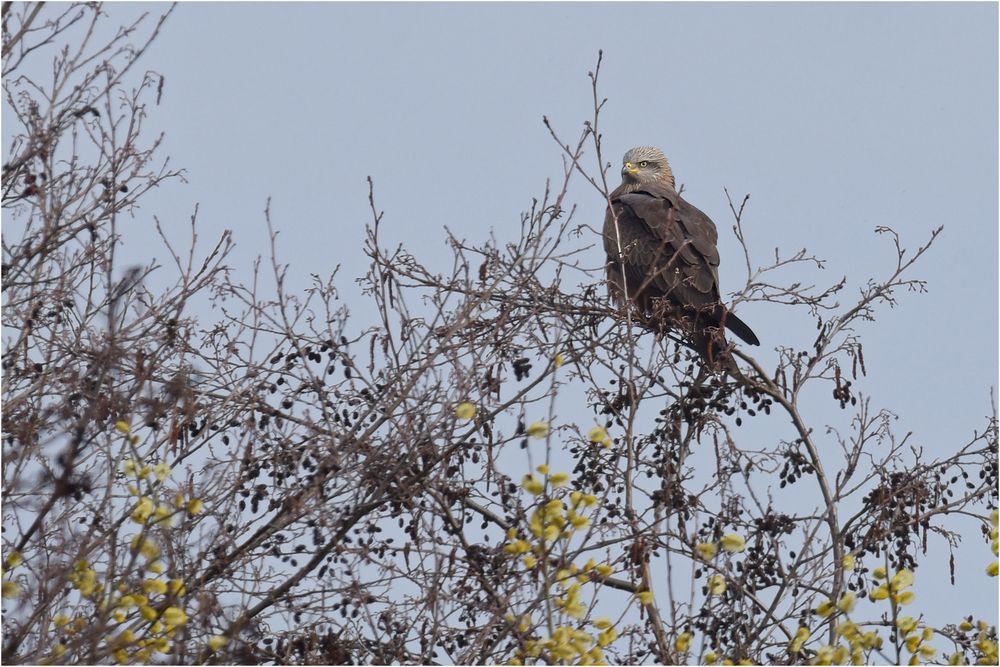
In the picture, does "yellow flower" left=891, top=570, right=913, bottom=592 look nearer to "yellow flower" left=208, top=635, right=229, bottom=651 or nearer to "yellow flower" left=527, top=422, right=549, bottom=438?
"yellow flower" left=527, top=422, right=549, bottom=438

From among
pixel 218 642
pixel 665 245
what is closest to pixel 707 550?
pixel 218 642

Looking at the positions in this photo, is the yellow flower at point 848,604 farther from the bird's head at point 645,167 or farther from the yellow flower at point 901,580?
the bird's head at point 645,167

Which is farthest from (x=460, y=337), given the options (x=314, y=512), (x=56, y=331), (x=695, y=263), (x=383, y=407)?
(x=695, y=263)

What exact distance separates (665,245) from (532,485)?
15.1ft

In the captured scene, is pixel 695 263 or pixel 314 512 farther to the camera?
pixel 695 263

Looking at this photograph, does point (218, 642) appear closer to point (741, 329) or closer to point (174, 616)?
point (174, 616)

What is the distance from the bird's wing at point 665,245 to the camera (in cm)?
887

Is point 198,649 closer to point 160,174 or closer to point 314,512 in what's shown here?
point 314,512

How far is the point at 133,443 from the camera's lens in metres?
4.29

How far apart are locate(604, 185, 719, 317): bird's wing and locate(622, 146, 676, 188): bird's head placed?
38.9 inches

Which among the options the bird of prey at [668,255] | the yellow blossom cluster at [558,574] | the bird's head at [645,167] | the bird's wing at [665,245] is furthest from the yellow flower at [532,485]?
the bird's head at [645,167]

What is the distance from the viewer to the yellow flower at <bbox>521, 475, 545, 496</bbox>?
4.16 meters

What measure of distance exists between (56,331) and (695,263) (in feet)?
14.2

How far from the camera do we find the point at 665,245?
28.2 feet
